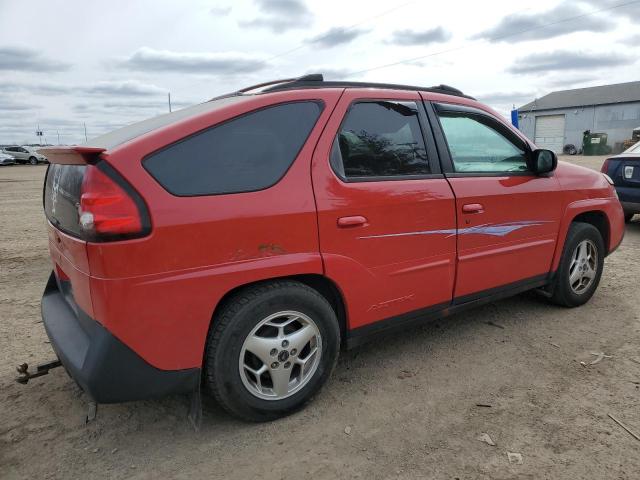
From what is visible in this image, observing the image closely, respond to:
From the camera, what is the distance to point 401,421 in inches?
104

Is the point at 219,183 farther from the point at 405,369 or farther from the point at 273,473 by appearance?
the point at 405,369

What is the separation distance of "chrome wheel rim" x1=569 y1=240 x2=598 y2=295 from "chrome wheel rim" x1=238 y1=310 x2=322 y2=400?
2644mm

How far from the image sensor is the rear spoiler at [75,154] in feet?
6.99

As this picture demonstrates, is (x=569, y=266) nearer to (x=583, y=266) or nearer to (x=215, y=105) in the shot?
(x=583, y=266)

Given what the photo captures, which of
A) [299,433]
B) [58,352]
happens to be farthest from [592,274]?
[58,352]

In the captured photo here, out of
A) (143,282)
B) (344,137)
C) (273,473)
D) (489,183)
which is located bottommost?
(273,473)

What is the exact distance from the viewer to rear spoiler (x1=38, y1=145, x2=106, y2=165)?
2131mm

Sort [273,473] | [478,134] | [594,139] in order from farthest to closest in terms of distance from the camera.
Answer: [594,139], [478,134], [273,473]

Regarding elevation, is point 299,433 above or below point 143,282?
below

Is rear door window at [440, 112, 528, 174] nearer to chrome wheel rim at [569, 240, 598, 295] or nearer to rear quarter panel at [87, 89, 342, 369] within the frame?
chrome wheel rim at [569, 240, 598, 295]

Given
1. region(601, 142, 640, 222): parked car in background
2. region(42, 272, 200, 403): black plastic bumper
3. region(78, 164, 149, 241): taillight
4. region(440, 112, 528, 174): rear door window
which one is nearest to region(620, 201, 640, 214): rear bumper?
region(601, 142, 640, 222): parked car in background

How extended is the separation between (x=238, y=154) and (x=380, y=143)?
3.13 ft

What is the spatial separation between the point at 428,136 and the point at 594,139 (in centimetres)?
4339

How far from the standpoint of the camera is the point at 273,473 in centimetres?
225
